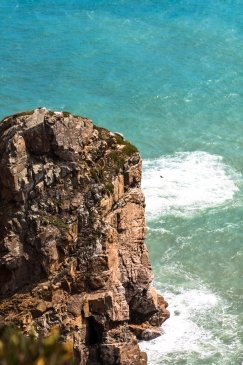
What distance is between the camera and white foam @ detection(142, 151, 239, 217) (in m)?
62.7

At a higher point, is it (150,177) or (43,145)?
(150,177)

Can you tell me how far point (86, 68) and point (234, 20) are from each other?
75.9ft

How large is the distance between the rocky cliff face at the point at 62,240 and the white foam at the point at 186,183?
68.3 feet

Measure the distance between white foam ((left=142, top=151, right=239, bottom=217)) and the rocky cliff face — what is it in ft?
68.3

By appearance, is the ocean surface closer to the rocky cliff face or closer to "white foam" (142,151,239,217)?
"white foam" (142,151,239,217)

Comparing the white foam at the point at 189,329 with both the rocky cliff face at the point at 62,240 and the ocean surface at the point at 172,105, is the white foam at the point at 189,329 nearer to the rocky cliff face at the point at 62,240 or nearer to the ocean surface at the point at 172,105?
the ocean surface at the point at 172,105

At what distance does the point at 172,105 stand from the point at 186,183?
1617 cm

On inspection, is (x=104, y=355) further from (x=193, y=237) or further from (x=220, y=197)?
(x=220, y=197)

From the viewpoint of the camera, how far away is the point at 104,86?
275ft

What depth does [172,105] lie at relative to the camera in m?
80.2

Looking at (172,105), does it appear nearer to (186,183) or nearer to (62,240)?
(186,183)

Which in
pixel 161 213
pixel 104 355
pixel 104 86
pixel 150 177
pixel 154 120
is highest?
pixel 104 86

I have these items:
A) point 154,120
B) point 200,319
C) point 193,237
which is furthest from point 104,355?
point 154,120

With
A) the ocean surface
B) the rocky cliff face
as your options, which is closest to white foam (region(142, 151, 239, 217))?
the ocean surface
